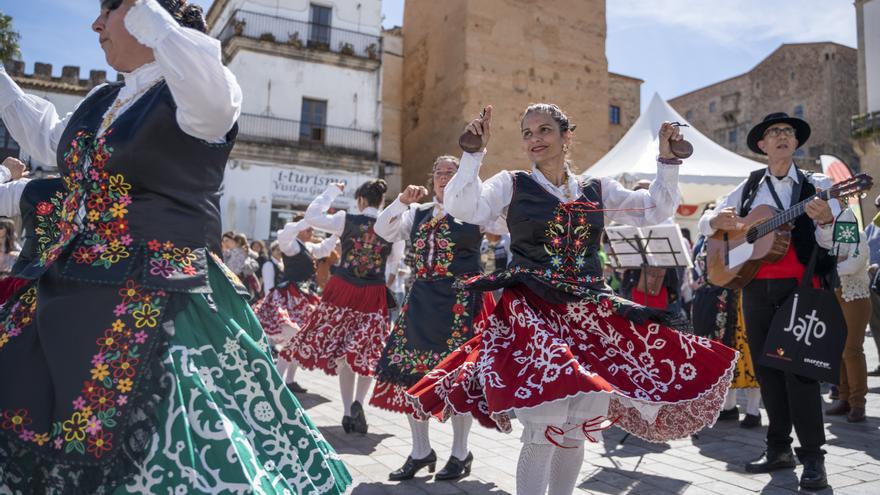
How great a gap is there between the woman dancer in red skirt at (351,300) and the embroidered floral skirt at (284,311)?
67.9 inches

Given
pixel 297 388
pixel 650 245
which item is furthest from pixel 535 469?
pixel 297 388

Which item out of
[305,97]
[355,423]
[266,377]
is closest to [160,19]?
[266,377]

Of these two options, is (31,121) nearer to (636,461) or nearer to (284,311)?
(636,461)

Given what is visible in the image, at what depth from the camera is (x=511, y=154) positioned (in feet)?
85.7

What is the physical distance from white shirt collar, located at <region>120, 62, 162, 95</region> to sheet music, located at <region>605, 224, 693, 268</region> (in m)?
4.12

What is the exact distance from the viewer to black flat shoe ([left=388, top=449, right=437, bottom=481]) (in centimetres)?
398

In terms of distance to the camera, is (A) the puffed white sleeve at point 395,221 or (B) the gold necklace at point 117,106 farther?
(A) the puffed white sleeve at point 395,221

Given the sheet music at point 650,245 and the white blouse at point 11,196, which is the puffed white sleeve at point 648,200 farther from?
the white blouse at point 11,196

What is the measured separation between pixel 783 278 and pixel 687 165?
25.9 feet

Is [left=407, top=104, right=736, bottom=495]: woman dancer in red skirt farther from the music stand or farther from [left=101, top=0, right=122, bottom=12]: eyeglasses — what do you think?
the music stand

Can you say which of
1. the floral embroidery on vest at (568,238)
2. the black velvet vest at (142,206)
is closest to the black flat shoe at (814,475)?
the floral embroidery on vest at (568,238)

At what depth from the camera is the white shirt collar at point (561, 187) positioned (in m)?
3.16

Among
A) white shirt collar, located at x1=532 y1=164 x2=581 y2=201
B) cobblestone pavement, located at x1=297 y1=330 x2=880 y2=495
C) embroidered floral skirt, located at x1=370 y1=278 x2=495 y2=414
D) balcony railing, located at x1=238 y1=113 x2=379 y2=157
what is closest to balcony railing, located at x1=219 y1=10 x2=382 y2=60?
balcony railing, located at x1=238 y1=113 x2=379 y2=157

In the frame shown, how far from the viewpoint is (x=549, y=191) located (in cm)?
314
